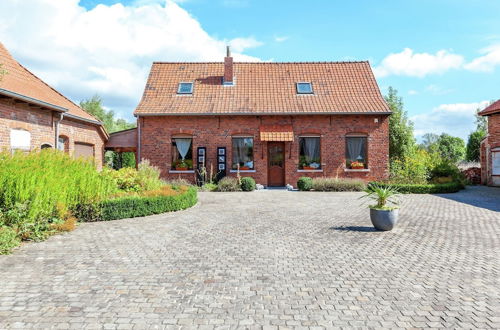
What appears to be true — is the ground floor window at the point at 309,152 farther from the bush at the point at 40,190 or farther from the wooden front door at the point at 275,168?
the bush at the point at 40,190

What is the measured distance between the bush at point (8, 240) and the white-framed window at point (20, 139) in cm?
502

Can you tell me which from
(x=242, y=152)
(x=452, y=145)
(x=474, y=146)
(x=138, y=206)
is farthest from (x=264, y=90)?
(x=452, y=145)

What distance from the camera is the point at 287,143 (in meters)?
16.1

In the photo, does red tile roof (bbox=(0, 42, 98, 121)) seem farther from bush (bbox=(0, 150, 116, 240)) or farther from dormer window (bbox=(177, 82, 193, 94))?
dormer window (bbox=(177, 82, 193, 94))

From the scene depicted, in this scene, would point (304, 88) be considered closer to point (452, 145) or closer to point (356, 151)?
point (356, 151)

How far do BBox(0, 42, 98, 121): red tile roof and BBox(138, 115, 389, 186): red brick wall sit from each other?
10.5 ft

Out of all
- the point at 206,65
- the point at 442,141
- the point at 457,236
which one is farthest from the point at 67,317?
the point at 442,141

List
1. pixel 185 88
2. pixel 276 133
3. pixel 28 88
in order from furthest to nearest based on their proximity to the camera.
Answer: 1. pixel 185 88
2. pixel 276 133
3. pixel 28 88

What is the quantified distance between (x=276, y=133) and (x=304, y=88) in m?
3.49

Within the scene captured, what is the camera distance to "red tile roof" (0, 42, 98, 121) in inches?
388

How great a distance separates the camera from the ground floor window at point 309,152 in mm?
16234

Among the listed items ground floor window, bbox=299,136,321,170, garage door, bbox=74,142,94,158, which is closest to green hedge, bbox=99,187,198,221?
garage door, bbox=74,142,94,158

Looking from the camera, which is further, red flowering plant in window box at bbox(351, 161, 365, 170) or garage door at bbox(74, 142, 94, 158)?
red flowering plant in window box at bbox(351, 161, 365, 170)

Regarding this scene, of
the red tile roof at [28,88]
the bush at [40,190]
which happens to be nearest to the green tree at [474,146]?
the red tile roof at [28,88]
